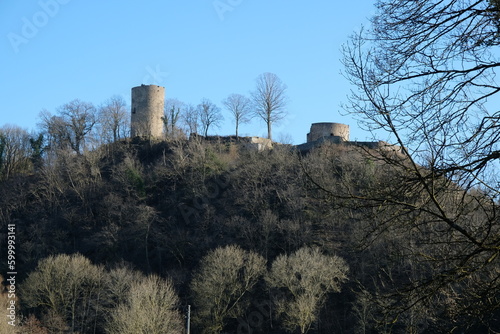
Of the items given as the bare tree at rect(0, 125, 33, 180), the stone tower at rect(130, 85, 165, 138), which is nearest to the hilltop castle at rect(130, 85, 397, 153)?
the stone tower at rect(130, 85, 165, 138)

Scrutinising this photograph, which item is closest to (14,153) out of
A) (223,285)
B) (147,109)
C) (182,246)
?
(147,109)

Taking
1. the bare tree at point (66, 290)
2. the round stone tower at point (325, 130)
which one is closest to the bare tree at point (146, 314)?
the bare tree at point (66, 290)

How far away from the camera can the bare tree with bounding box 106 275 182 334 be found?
25.1 m

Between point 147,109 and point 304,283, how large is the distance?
94.6 ft

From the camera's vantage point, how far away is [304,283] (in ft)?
94.6

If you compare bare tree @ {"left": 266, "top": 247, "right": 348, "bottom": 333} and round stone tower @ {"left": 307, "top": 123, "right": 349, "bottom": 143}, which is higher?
round stone tower @ {"left": 307, "top": 123, "right": 349, "bottom": 143}

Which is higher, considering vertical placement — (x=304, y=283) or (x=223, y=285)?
(x=304, y=283)

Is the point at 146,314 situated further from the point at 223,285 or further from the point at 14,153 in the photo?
the point at 14,153

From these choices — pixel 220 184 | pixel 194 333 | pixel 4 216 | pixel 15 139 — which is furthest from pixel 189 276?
pixel 15 139

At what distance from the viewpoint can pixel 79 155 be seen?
5300cm

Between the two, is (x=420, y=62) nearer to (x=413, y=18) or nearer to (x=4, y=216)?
(x=413, y=18)

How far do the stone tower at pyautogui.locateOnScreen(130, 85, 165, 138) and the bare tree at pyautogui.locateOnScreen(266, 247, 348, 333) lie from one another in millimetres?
25688

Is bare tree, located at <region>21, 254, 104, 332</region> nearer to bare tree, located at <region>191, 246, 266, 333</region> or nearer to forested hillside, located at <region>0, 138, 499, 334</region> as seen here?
forested hillside, located at <region>0, 138, 499, 334</region>

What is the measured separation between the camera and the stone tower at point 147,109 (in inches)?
2112
